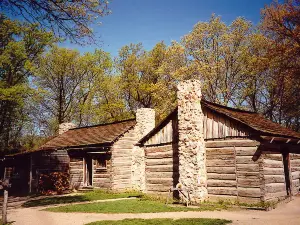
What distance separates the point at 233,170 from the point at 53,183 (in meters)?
15.3

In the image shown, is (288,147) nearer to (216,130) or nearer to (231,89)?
(216,130)

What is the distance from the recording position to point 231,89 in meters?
31.6

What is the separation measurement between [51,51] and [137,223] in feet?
112

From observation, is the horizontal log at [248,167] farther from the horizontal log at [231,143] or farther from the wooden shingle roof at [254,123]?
the wooden shingle roof at [254,123]

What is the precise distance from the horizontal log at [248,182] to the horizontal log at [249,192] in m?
0.19

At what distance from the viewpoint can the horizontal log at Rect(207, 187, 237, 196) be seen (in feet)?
43.5

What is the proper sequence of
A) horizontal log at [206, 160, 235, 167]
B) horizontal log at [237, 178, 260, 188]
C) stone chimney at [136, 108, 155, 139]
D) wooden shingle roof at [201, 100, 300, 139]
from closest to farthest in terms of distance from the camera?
1. horizontal log at [237, 178, 260, 188]
2. wooden shingle roof at [201, 100, 300, 139]
3. horizontal log at [206, 160, 235, 167]
4. stone chimney at [136, 108, 155, 139]

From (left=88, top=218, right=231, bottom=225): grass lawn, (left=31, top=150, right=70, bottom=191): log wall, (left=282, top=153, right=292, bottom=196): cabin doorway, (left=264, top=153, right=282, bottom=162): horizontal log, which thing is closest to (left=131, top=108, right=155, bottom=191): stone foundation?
(left=31, top=150, right=70, bottom=191): log wall

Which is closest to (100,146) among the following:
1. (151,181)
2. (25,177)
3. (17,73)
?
(151,181)

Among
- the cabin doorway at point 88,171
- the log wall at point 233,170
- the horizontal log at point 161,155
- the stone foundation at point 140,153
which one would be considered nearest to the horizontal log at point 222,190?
the log wall at point 233,170

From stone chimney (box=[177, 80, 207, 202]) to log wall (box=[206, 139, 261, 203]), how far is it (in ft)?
1.47

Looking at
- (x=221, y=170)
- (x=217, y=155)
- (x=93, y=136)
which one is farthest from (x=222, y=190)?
(x=93, y=136)

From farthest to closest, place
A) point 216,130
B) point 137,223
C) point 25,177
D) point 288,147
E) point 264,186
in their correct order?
point 25,177 < point 288,147 < point 216,130 < point 264,186 < point 137,223

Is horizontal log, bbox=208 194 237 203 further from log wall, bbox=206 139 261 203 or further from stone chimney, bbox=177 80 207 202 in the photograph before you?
stone chimney, bbox=177 80 207 202
